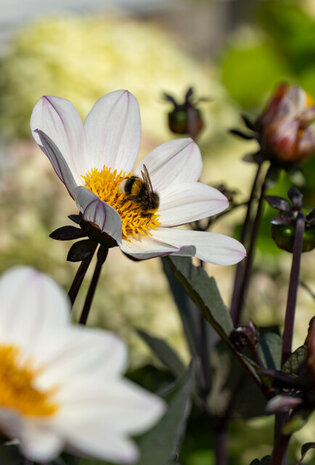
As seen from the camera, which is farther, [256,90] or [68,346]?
[256,90]

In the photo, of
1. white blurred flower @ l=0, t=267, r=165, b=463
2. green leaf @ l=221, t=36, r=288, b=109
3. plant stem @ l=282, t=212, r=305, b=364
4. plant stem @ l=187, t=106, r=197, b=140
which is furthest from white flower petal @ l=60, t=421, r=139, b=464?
green leaf @ l=221, t=36, r=288, b=109

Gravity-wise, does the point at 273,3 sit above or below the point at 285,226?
above

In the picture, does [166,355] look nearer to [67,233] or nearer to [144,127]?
[67,233]

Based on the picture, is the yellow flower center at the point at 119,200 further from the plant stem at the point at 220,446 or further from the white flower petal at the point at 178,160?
the plant stem at the point at 220,446

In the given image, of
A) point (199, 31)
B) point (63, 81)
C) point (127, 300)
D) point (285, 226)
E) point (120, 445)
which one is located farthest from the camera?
point (199, 31)

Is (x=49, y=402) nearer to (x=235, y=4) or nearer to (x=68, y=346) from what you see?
(x=68, y=346)

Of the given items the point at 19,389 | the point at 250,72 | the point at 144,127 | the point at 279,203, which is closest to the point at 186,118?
the point at 279,203

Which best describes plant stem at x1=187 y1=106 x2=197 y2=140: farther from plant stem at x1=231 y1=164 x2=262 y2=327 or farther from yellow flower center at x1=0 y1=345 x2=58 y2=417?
yellow flower center at x1=0 y1=345 x2=58 y2=417

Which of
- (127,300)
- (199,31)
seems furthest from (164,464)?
(199,31)
